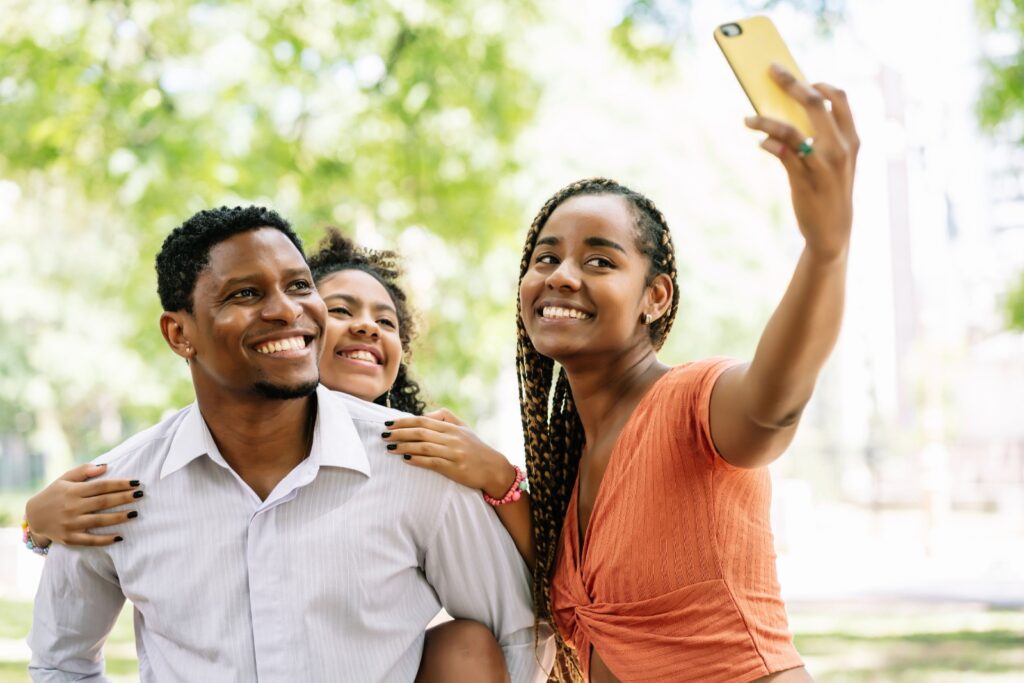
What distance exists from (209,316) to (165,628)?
80cm

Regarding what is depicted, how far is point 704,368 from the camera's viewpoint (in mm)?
2479

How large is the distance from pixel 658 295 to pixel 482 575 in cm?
84

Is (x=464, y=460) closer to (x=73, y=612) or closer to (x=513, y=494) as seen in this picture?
(x=513, y=494)

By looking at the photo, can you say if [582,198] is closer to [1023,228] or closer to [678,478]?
[678,478]

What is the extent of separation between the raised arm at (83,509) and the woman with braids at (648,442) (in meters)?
0.72

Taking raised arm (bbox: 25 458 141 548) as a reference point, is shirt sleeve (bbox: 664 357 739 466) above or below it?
below

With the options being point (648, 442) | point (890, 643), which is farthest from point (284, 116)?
point (648, 442)

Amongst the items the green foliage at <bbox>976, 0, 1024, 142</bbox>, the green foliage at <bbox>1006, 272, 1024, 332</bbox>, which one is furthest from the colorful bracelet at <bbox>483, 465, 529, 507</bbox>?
the green foliage at <bbox>1006, 272, 1024, 332</bbox>

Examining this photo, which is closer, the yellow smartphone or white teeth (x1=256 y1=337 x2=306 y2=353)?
the yellow smartphone

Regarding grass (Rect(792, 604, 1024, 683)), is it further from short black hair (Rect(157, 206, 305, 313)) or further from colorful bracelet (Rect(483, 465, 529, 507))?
short black hair (Rect(157, 206, 305, 313))

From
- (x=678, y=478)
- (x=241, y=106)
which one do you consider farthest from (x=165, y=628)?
(x=241, y=106)

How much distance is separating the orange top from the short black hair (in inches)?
42.8

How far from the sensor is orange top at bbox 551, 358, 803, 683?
97.4 inches

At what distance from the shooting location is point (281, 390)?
2.81 meters
